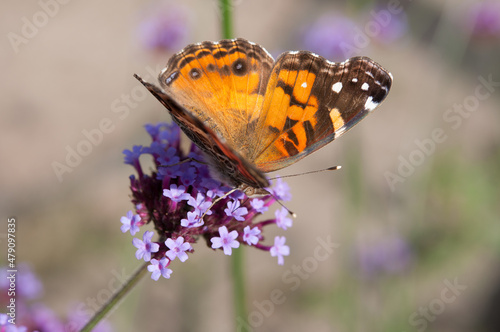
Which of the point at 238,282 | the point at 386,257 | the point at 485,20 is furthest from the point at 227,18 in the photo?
the point at 485,20

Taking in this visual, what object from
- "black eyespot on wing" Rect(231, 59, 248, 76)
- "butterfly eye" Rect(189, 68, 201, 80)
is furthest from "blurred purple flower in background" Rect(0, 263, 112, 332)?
"black eyespot on wing" Rect(231, 59, 248, 76)

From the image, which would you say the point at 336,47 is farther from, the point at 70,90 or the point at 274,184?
the point at 70,90

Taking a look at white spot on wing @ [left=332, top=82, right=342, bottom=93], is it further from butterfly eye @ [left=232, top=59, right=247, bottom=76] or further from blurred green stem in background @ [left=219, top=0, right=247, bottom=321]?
blurred green stem in background @ [left=219, top=0, right=247, bottom=321]

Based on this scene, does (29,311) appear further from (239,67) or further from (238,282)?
(239,67)

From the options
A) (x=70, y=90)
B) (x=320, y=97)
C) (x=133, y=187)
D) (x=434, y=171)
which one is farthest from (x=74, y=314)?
(x=434, y=171)

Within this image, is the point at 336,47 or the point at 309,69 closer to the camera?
the point at 309,69

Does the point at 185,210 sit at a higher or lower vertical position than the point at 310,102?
lower
